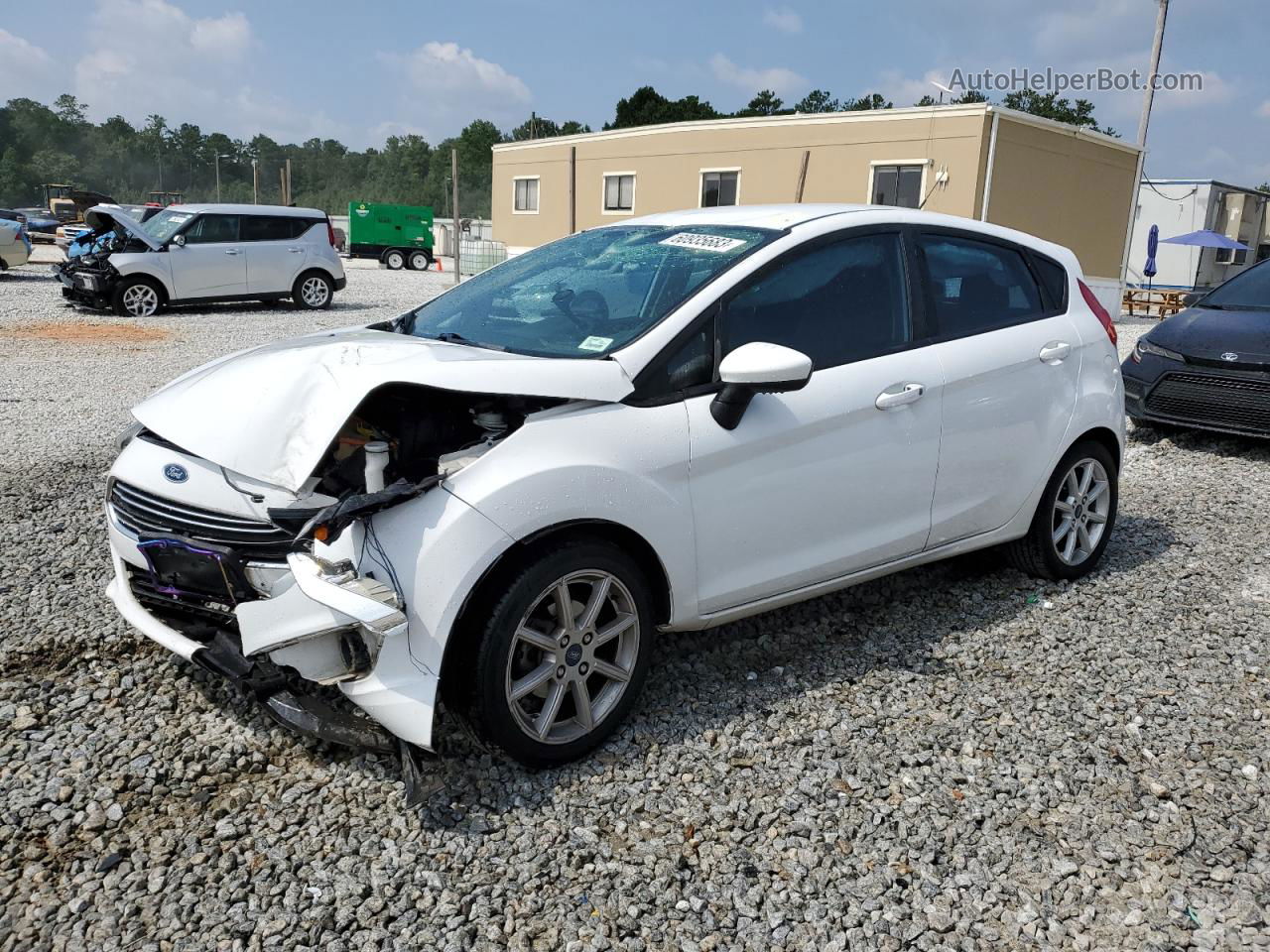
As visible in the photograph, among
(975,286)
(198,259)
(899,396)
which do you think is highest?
(975,286)

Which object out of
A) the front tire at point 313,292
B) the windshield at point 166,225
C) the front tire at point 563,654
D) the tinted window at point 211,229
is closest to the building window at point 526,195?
the front tire at point 313,292

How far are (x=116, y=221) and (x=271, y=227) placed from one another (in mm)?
2343

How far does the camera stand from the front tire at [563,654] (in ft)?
9.44

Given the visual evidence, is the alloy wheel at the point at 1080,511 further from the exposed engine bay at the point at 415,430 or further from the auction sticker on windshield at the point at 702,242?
the exposed engine bay at the point at 415,430

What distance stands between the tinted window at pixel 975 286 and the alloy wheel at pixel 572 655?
6.28ft

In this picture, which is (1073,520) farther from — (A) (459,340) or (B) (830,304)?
(A) (459,340)

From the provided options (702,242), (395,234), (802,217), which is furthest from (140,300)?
(395,234)

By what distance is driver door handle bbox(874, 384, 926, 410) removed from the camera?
12.2ft

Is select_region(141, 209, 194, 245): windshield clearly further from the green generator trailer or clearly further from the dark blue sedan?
the green generator trailer

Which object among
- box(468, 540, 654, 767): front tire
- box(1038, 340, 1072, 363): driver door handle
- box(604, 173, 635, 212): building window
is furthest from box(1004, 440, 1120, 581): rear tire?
box(604, 173, 635, 212): building window

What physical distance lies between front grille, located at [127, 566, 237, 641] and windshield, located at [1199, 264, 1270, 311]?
8353mm

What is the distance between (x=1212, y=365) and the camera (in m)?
7.83

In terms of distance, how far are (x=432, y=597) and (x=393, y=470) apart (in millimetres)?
512

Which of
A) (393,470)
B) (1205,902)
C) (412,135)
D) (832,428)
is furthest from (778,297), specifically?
(412,135)
